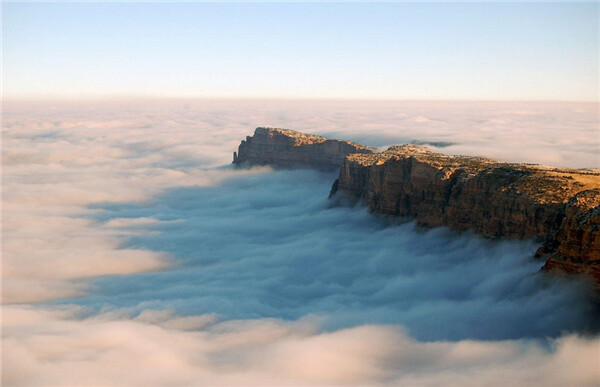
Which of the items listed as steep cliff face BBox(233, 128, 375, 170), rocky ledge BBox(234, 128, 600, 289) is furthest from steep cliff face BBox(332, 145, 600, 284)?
steep cliff face BBox(233, 128, 375, 170)

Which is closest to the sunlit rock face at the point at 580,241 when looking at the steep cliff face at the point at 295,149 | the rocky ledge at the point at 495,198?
the rocky ledge at the point at 495,198

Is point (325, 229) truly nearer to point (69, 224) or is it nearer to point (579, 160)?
point (69, 224)

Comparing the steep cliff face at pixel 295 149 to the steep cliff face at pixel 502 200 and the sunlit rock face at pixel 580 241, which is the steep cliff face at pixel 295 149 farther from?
the sunlit rock face at pixel 580 241

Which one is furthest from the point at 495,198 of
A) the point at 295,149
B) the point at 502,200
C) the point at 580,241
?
the point at 295,149

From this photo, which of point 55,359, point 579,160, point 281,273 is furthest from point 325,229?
point 579,160

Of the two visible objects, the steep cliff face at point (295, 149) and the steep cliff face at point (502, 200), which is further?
the steep cliff face at point (295, 149)

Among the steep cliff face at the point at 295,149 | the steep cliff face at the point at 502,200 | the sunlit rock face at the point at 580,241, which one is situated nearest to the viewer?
the sunlit rock face at the point at 580,241

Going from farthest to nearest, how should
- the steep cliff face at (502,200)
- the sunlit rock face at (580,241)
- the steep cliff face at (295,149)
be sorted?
the steep cliff face at (295,149), the steep cliff face at (502,200), the sunlit rock face at (580,241)
